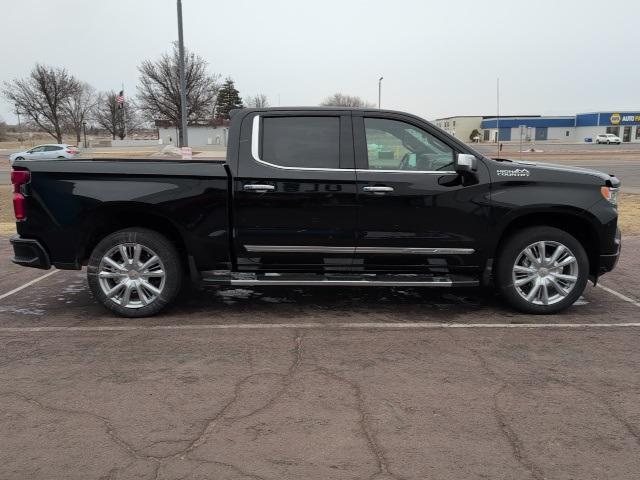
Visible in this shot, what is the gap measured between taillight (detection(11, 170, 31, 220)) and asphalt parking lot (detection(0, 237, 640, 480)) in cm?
102

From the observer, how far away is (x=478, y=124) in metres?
106

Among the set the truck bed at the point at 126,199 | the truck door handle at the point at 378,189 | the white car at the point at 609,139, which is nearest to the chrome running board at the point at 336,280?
the truck bed at the point at 126,199

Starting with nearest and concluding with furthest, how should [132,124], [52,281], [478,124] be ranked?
1. [52,281]
2. [132,124]
3. [478,124]

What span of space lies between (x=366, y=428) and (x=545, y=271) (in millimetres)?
2831

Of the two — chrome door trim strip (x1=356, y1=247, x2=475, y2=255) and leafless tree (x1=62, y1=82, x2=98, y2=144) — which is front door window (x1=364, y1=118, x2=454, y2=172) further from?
leafless tree (x1=62, y1=82, x2=98, y2=144)

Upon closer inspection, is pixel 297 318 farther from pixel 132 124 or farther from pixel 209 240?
pixel 132 124

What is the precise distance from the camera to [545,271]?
16.9 feet

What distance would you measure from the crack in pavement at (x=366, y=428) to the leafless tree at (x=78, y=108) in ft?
220

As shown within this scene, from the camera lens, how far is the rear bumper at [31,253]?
5098 millimetres

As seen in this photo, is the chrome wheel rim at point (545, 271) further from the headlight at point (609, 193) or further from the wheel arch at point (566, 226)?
the headlight at point (609, 193)

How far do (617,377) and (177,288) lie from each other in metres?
3.72

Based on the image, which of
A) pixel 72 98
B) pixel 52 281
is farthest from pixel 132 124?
pixel 52 281

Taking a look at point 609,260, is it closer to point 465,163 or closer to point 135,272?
point 465,163

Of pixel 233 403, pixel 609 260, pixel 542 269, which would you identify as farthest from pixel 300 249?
pixel 609 260
